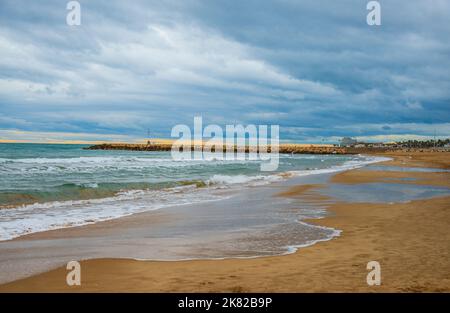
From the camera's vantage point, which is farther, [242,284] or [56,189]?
[56,189]

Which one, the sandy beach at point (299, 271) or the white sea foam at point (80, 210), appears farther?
the white sea foam at point (80, 210)

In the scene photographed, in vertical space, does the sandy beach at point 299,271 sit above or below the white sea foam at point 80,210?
above

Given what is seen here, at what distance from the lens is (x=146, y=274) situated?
620cm

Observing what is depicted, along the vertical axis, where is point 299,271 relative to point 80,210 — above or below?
above

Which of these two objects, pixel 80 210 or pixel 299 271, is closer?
pixel 299 271

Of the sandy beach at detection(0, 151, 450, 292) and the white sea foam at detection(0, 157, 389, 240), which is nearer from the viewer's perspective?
the sandy beach at detection(0, 151, 450, 292)

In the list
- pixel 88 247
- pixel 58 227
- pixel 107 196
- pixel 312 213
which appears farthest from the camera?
pixel 107 196

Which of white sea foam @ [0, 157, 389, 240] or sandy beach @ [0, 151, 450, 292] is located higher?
sandy beach @ [0, 151, 450, 292]
